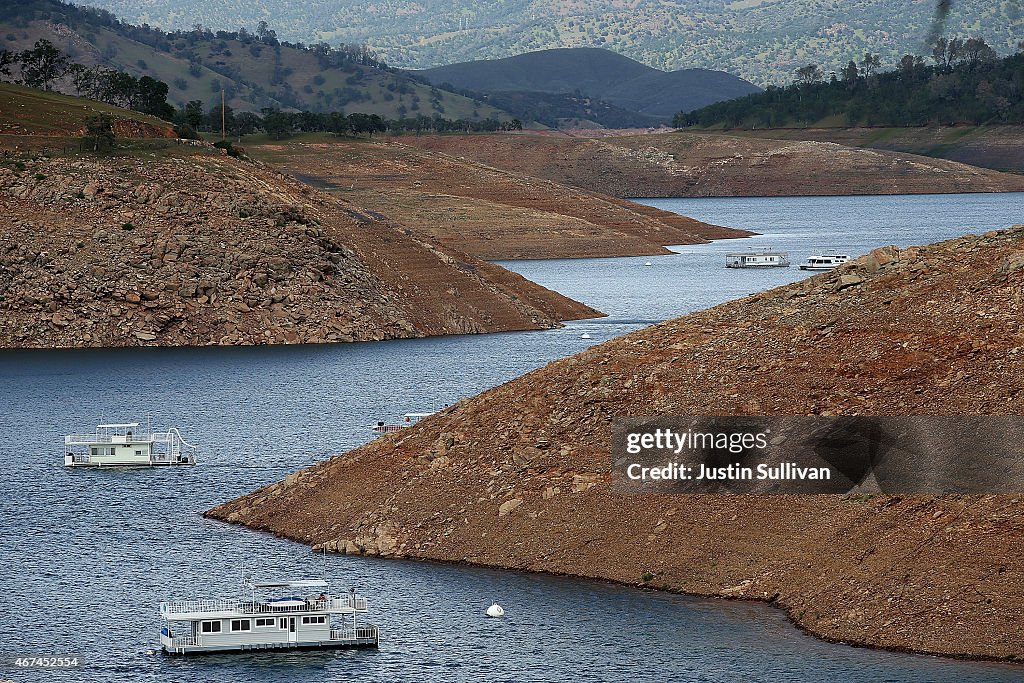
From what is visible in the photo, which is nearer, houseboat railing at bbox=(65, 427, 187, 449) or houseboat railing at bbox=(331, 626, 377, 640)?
houseboat railing at bbox=(331, 626, 377, 640)

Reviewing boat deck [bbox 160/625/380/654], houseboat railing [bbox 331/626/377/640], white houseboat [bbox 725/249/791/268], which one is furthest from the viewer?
white houseboat [bbox 725/249/791/268]

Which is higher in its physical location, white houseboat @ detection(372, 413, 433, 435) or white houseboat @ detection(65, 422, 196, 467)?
white houseboat @ detection(372, 413, 433, 435)

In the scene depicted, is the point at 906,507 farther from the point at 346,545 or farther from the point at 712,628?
the point at 346,545

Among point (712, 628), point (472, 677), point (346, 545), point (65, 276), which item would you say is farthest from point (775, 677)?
point (65, 276)

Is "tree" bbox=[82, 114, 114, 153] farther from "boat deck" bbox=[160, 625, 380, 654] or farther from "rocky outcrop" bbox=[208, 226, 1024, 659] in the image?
"boat deck" bbox=[160, 625, 380, 654]

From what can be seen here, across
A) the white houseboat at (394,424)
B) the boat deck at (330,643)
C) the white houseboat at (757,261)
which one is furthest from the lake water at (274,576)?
the white houseboat at (757,261)

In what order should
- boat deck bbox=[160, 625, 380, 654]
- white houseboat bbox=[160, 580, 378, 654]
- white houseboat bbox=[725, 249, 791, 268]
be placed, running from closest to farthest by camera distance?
white houseboat bbox=[160, 580, 378, 654] < boat deck bbox=[160, 625, 380, 654] < white houseboat bbox=[725, 249, 791, 268]

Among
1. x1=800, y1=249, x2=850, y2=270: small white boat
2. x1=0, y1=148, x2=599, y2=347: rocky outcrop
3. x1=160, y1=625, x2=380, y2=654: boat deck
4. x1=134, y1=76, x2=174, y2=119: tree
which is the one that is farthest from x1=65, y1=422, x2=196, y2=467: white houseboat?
x1=134, y1=76, x2=174, y2=119: tree
